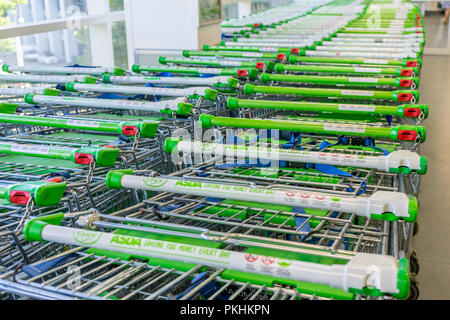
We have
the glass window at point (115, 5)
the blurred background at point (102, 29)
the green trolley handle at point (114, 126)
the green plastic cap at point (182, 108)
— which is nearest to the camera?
the green trolley handle at point (114, 126)

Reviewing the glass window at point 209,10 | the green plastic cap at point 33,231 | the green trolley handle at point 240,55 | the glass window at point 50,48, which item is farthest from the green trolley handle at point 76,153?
the glass window at point 209,10

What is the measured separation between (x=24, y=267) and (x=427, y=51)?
13.4m

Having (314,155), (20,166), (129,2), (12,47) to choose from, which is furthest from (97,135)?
(129,2)

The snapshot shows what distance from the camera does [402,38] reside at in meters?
5.68

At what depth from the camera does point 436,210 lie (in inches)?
179

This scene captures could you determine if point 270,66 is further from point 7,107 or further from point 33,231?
point 33,231

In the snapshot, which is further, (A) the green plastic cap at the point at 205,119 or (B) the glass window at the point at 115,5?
(B) the glass window at the point at 115,5

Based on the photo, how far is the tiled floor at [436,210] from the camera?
137 inches

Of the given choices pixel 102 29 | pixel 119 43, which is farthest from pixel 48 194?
pixel 119 43

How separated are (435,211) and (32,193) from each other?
3.71 metres

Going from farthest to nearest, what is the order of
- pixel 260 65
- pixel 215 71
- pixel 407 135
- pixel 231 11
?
1. pixel 231 11
2. pixel 260 65
3. pixel 215 71
4. pixel 407 135

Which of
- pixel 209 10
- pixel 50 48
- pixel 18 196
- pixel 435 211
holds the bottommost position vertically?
pixel 435 211

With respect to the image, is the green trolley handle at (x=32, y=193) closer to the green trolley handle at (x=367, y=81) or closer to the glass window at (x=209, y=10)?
the green trolley handle at (x=367, y=81)
